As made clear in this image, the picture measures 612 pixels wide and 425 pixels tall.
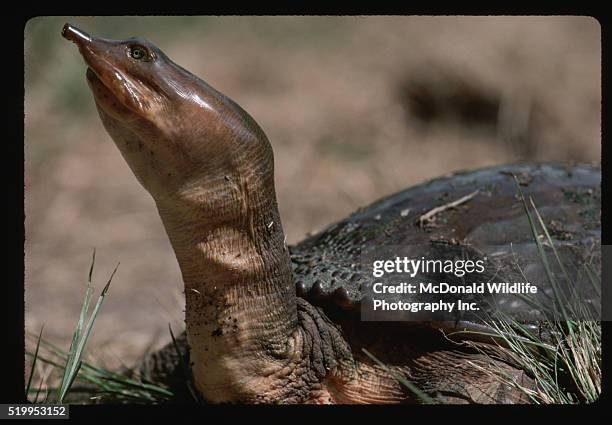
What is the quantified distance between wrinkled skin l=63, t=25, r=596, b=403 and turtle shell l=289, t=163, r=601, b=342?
0.10 m

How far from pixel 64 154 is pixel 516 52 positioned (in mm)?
3592

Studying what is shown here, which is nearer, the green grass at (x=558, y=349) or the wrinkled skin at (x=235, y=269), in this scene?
the wrinkled skin at (x=235, y=269)

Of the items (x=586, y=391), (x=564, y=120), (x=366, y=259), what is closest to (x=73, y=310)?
(x=366, y=259)

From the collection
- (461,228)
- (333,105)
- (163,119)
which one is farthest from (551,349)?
(333,105)

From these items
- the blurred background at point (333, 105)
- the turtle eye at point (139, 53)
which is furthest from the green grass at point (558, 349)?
the blurred background at point (333, 105)

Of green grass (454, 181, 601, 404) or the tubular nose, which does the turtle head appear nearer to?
the tubular nose

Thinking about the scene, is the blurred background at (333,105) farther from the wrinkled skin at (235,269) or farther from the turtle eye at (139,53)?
the turtle eye at (139,53)

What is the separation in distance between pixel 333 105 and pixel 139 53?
4237 mm

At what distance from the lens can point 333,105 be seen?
5.79m

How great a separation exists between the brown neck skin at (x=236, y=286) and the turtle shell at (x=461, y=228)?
0.56 ft

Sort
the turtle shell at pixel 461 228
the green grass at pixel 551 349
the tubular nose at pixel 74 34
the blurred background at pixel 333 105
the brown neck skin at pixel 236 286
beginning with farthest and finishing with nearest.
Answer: the blurred background at pixel 333 105
the turtle shell at pixel 461 228
the green grass at pixel 551 349
the brown neck skin at pixel 236 286
the tubular nose at pixel 74 34

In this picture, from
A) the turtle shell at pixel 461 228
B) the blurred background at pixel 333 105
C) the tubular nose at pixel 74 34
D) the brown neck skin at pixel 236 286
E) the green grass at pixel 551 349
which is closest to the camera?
the tubular nose at pixel 74 34

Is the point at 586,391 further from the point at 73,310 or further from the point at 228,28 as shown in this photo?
the point at 228,28

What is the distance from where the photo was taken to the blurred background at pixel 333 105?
15.7 ft
